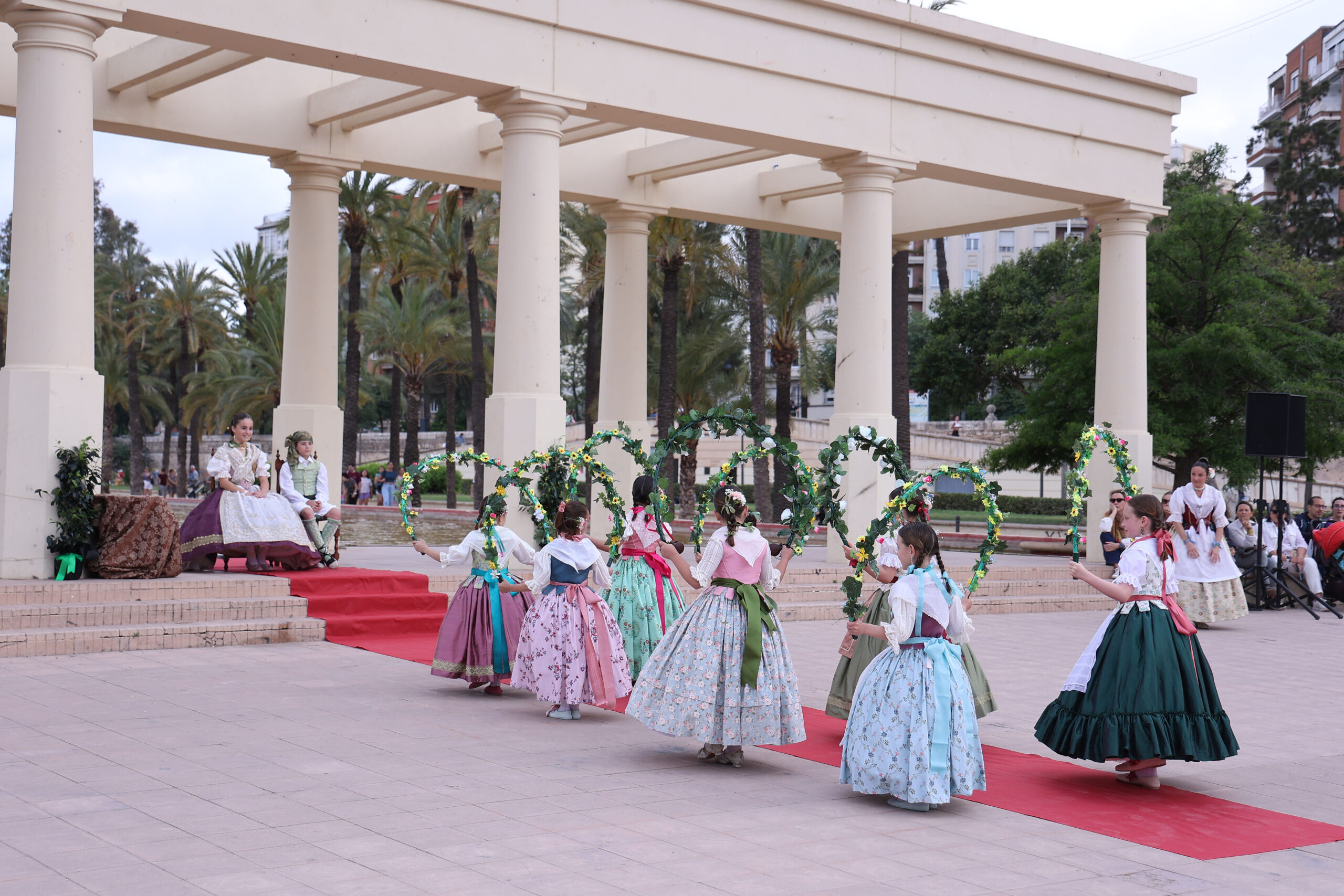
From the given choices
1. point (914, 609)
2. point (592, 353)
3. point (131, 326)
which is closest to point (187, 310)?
point (131, 326)

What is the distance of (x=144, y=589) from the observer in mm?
11406

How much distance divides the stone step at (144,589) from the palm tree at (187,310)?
36.3 metres

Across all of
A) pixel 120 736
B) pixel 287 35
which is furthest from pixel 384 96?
pixel 120 736

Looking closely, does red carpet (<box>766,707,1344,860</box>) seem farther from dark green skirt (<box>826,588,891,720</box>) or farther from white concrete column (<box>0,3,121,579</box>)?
white concrete column (<box>0,3,121,579</box>)

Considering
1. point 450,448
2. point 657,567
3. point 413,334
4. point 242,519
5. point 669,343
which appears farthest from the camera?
point 450,448

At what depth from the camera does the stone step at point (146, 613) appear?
10.5 metres

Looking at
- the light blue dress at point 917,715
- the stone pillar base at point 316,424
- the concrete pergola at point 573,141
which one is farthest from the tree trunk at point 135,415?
the light blue dress at point 917,715

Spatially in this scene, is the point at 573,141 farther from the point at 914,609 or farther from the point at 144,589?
the point at 914,609

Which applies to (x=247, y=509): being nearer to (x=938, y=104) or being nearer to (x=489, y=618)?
(x=489, y=618)

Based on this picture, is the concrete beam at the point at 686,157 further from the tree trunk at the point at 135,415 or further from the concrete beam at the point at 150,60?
the tree trunk at the point at 135,415

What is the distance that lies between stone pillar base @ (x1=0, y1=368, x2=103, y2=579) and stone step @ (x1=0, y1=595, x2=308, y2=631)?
1.52 ft

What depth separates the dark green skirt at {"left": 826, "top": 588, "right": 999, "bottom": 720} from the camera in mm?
7965

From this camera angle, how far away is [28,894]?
4727 mm

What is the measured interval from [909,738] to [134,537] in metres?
7.62
